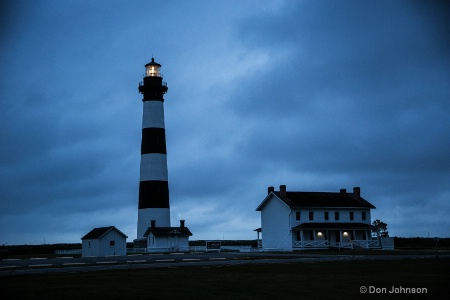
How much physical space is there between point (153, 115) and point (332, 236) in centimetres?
2404

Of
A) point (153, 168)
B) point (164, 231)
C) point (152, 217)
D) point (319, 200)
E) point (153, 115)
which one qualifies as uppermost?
point (153, 115)

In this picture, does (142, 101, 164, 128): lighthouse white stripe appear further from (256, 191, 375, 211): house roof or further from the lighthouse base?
(256, 191, 375, 211): house roof

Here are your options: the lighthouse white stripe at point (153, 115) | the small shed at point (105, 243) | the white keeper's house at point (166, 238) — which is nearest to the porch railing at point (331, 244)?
the white keeper's house at point (166, 238)

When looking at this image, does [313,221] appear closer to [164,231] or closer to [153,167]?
[164,231]

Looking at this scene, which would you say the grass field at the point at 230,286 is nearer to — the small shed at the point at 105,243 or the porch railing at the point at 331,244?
the small shed at the point at 105,243

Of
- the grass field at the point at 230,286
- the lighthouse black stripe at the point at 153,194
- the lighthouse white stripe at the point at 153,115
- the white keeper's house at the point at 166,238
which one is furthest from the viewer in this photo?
the lighthouse white stripe at the point at 153,115

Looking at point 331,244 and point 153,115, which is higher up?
point 153,115

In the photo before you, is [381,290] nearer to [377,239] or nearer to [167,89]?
[377,239]

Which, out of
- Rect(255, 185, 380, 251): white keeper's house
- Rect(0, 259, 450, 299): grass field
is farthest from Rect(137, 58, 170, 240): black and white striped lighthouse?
Rect(0, 259, 450, 299): grass field

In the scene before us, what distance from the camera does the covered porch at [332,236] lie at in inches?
2174

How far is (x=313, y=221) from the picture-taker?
57625 millimetres

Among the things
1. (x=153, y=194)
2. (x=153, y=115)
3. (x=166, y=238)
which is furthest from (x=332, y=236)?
(x=153, y=115)

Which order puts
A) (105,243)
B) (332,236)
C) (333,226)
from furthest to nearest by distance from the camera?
(332,236) → (333,226) → (105,243)

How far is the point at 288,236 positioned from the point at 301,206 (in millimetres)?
3508
